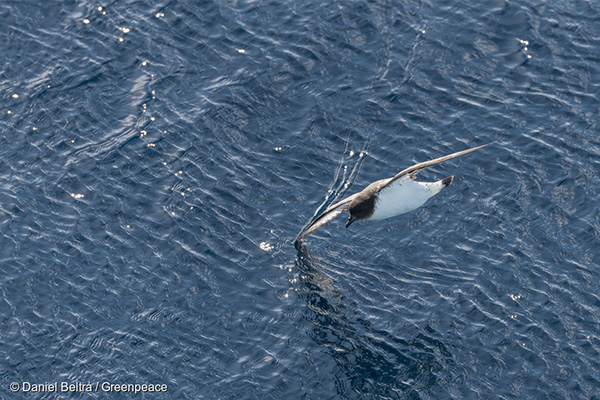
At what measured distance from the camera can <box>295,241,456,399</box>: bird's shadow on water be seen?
33094 millimetres

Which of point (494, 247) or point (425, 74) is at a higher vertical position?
point (425, 74)

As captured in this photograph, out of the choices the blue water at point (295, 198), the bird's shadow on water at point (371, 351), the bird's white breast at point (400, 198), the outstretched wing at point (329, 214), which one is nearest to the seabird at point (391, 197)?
the bird's white breast at point (400, 198)

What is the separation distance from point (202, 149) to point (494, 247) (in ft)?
46.8

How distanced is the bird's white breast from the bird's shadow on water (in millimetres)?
3830

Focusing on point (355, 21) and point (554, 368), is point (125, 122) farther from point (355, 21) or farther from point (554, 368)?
point (554, 368)

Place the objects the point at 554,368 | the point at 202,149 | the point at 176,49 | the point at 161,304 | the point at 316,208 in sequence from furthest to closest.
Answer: the point at 176,49, the point at 202,149, the point at 316,208, the point at 161,304, the point at 554,368

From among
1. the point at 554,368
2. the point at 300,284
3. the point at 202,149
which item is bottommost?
the point at 554,368

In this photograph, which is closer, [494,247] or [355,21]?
[494,247]

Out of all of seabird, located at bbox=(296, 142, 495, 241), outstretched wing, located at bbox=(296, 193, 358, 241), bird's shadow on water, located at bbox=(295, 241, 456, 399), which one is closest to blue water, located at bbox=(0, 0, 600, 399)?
bird's shadow on water, located at bbox=(295, 241, 456, 399)

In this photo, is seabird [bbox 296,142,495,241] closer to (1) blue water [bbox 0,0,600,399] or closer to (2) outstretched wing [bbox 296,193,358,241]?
(2) outstretched wing [bbox 296,193,358,241]

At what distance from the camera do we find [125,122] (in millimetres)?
43750

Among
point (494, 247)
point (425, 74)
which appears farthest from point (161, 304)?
point (425, 74)

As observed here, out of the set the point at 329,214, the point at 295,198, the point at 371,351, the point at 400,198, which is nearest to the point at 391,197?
the point at 400,198

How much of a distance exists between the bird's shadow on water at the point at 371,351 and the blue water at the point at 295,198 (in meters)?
0.08
